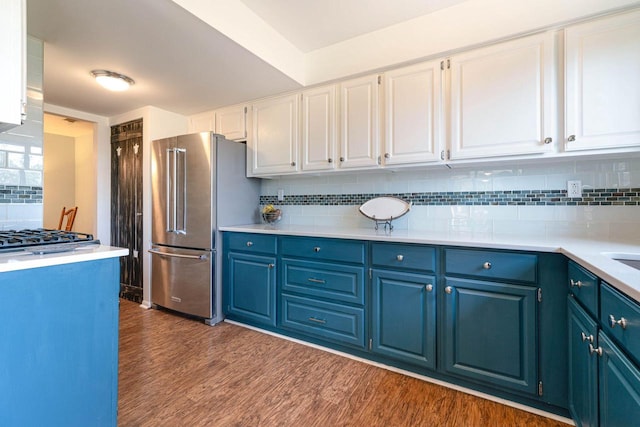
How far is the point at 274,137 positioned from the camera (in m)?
2.83

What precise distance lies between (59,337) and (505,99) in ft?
8.42

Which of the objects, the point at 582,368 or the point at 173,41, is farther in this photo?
the point at 173,41

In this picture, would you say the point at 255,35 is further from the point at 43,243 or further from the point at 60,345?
the point at 60,345

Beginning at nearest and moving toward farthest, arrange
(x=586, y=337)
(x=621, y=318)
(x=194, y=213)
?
(x=621, y=318)
(x=586, y=337)
(x=194, y=213)

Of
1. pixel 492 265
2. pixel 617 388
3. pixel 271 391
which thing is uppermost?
pixel 492 265

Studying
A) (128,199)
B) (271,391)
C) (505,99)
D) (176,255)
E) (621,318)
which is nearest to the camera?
(621,318)

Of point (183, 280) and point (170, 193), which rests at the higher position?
point (170, 193)

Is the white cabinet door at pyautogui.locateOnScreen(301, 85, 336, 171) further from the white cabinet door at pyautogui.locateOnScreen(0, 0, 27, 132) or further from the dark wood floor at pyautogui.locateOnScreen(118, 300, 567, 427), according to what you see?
the white cabinet door at pyautogui.locateOnScreen(0, 0, 27, 132)

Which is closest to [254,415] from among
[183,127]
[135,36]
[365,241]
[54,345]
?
[54,345]

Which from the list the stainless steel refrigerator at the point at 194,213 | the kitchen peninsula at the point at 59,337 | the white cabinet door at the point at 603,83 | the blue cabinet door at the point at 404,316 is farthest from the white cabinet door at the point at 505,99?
the kitchen peninsula at the point at 59,337

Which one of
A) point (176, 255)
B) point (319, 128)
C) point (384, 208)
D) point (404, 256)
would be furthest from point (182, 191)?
point (404, 256)

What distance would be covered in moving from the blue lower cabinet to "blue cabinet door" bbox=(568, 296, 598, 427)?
6.39 feet

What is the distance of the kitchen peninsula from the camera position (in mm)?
988

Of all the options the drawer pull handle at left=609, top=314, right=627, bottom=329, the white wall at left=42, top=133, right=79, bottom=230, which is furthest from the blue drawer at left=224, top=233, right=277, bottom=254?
the white wall at left=42, top=133, right=79, bottom=230
